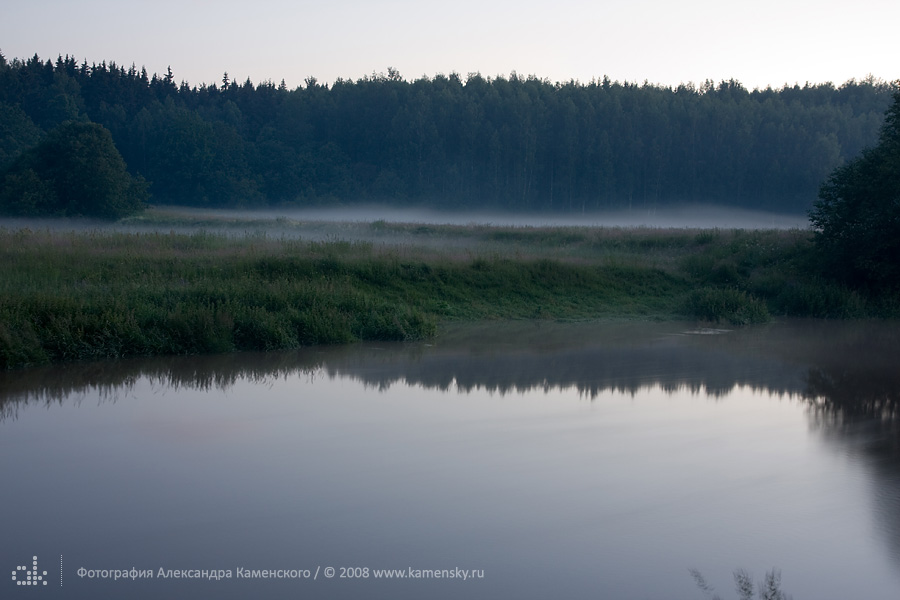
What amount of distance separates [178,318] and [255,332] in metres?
1.26

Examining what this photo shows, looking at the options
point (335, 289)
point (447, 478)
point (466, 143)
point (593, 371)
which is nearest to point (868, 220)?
point (593, 371)

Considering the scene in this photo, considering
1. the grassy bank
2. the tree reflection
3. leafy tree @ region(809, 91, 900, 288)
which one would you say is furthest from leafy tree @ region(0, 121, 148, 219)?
leafy tree @ region(809, 91, 900, 288)

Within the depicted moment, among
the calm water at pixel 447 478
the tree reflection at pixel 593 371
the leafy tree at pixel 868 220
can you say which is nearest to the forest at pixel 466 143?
the leafy tree at pixel 868 220

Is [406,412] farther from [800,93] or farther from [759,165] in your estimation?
[800,93]

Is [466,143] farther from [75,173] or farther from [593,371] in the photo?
[593,371]

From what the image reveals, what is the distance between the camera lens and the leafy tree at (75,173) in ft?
139

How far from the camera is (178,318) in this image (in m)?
12.8

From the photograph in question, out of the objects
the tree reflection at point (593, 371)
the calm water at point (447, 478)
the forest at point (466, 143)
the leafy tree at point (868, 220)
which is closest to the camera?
the calm water at point (447, 478)

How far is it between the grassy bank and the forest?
50.6m

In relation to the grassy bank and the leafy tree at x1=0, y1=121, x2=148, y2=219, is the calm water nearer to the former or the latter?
the grassy bank

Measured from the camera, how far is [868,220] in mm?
20500

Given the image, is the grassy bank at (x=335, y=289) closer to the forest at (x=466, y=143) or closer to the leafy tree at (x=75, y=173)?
the leafy tree at (x=75, y=173)

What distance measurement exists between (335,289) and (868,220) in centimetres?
1380

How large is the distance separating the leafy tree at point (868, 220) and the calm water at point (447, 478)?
914 cm
